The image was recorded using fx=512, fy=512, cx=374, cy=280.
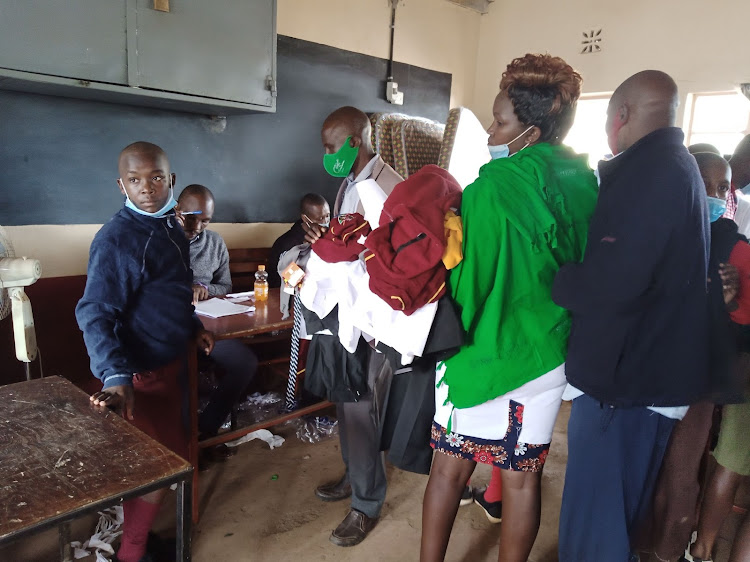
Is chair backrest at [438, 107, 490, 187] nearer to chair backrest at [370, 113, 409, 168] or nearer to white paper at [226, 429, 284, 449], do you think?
chair backrest at [370, 113, 409, 168]

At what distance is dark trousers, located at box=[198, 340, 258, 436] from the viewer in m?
2.50

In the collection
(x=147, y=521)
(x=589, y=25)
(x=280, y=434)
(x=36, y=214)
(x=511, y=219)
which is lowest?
(x=280, y=434)

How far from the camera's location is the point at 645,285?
1.13 metres

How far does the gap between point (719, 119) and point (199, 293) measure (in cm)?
370

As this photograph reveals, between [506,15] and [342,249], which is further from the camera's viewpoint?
[506,15]

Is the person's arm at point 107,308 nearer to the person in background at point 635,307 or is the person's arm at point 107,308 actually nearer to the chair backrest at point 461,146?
the person in background at point 635,307

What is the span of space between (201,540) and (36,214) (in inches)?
70.5

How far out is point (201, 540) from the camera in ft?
6.59

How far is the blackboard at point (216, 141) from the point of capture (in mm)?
2525

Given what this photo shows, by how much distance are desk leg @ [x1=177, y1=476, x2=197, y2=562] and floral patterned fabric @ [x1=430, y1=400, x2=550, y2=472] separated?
0.67m

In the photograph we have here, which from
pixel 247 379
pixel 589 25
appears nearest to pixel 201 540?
pixel 247 379

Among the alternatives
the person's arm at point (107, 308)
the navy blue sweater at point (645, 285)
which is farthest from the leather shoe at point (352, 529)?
the navy blue sweater at point (645, 285)

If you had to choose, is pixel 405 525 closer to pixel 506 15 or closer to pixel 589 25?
pixel 589 25

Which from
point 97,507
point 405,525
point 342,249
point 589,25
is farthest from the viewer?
point 589,25
